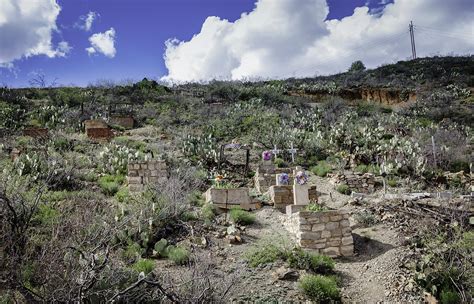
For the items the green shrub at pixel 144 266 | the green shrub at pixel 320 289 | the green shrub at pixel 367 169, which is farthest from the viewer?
the green shrub at pixel 367 169

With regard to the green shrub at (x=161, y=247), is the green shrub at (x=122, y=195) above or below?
above

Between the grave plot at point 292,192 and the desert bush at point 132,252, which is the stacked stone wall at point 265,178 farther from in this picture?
the desert bush at point 132,252

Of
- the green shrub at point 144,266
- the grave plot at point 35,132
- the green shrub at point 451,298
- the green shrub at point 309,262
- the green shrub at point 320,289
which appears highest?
the grave plot at point 35,132

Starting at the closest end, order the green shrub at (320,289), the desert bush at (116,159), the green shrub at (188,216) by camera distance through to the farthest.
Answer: the green shrub at (320,289), the green shrub at (188,216), the desert bush at (116,159)

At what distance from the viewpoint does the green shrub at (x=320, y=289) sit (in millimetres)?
7211

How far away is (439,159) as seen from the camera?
1714 centimetres

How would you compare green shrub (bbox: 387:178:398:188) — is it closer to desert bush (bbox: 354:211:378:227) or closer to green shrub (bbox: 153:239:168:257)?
desert bush (bbox: 354:211:378:227)

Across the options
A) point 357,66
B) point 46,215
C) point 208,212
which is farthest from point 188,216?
point 357,66

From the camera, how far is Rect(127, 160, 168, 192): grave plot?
46.2ft

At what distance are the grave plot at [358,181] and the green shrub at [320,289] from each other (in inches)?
285

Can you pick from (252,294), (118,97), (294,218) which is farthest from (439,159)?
(118,97)

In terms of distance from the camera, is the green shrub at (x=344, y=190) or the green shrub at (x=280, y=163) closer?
the green shrub at (x=344, y=190)

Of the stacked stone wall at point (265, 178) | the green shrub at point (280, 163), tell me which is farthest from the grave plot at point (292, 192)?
the green shrub at point (280, 163)

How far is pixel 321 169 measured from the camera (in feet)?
55.0
